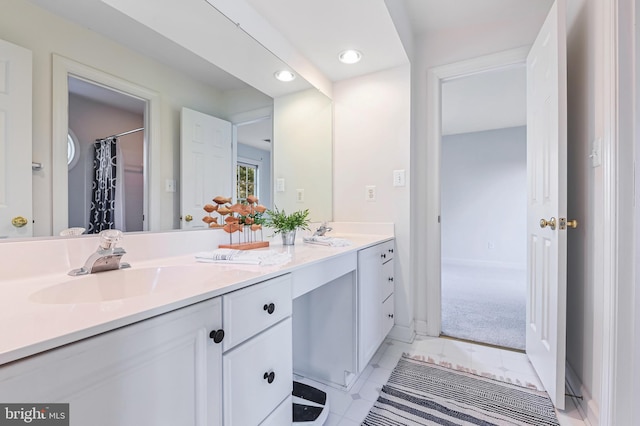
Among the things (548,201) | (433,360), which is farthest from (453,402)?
(548,201)

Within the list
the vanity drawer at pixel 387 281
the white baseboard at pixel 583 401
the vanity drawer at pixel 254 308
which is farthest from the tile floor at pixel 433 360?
the vanity drawer at pixel 254 308

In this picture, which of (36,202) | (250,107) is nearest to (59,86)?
(36,202)

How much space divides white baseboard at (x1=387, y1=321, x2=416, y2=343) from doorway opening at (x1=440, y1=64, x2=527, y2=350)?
1176mm

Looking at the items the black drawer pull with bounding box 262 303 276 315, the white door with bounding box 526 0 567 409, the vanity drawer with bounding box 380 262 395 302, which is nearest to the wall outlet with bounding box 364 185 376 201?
the vanity drawer with bounding box 380 262 395 302

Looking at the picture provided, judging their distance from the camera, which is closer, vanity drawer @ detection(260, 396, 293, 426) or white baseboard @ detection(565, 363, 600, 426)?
vanity drawer @ detection(260, 396, 293, 426)

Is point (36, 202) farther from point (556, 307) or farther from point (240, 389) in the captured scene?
point (556, 307)

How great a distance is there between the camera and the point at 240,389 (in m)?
0.76

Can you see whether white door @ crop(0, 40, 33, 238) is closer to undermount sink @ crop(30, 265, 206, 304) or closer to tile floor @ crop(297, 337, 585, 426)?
undermount sink @ crop(30, 265, 206, 304)

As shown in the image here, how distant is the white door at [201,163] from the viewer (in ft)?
4.08

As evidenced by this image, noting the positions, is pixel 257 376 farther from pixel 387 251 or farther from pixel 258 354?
pixel 387 251

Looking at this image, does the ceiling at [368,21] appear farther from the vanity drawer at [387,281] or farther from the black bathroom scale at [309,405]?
the black bathroom scale at [309,405]

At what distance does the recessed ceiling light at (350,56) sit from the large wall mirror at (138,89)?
49 centimetres

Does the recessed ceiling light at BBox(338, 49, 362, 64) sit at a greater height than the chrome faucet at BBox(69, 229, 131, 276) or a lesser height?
greater

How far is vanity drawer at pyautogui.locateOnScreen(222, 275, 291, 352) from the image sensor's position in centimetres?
73
